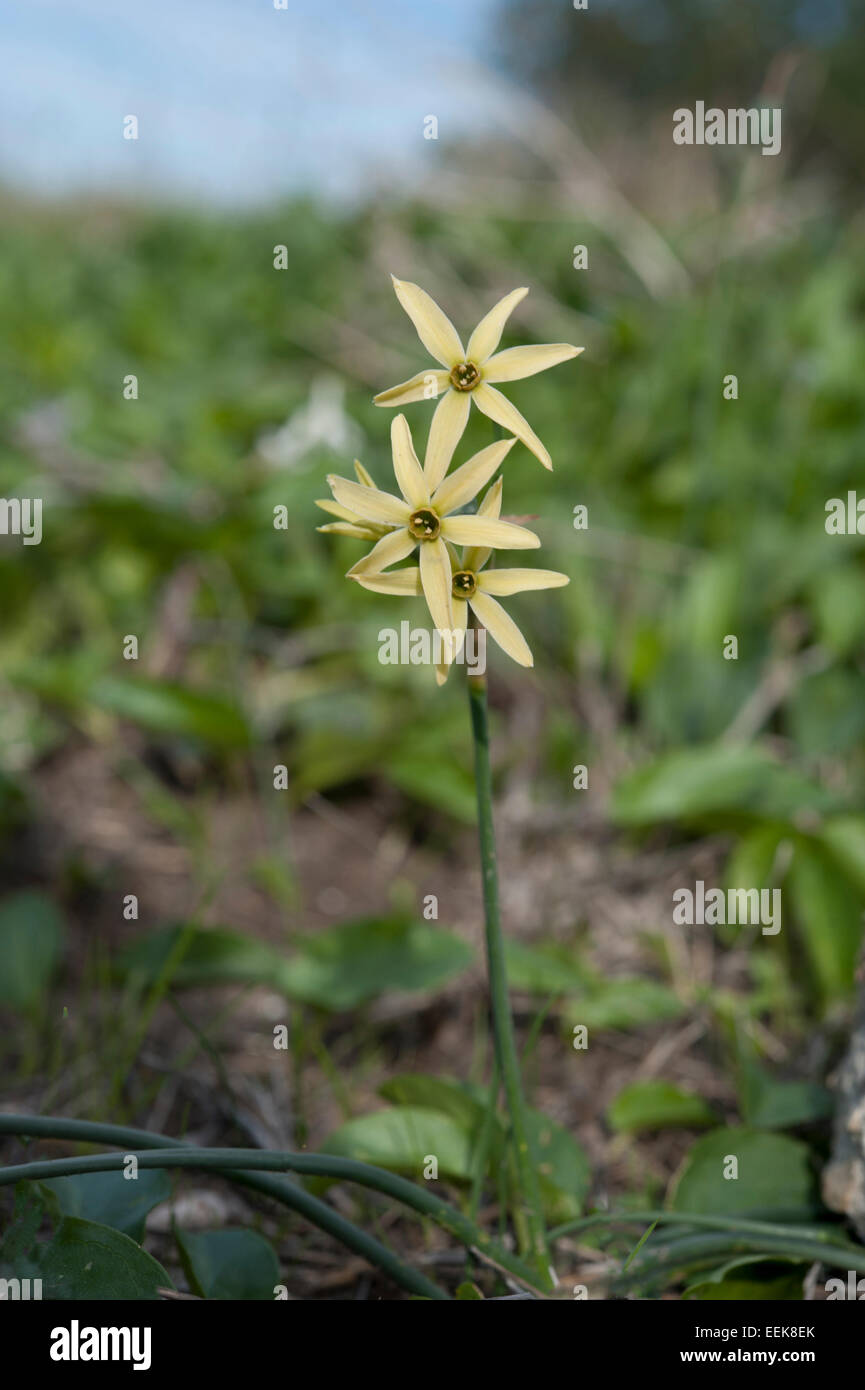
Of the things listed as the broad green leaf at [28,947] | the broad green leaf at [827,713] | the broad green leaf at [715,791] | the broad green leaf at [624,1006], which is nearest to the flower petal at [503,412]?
the broad green leaf at [624,1006]

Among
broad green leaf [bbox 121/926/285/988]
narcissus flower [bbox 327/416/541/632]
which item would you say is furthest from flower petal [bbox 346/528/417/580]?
broad green leaf [bbox 121/926/285/988]

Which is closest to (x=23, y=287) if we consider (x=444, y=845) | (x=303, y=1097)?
(x=444, y=845)

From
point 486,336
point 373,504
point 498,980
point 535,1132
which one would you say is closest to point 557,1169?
point 535,1132

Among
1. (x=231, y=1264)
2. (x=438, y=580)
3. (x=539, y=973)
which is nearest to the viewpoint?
(x=438, y=580)

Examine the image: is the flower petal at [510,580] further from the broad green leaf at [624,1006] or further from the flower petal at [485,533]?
the broad green leaf at [624,1006]

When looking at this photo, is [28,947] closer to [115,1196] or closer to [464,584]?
[115,1196]

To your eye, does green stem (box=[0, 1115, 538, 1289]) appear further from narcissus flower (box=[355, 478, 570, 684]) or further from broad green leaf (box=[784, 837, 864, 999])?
broad green leaf (box=[784, 837, 864, 999])
